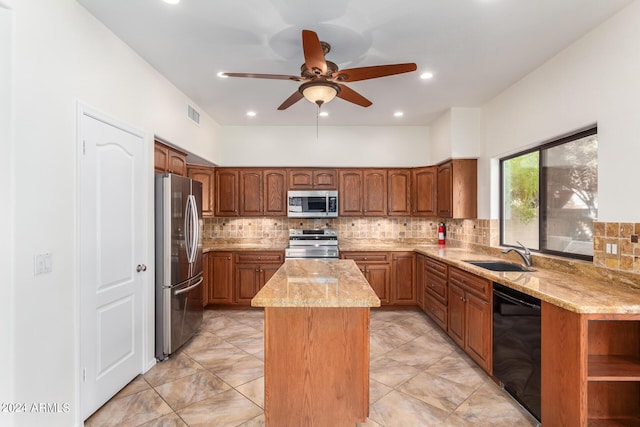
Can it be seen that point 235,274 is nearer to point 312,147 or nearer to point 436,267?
point 312,147

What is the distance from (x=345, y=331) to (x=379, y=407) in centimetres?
84

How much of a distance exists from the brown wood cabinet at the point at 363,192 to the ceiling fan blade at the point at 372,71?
2.66m

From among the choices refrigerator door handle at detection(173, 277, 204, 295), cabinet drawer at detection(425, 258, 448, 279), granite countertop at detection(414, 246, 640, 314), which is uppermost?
granite countertop at detection(414, 246, 640, 314)

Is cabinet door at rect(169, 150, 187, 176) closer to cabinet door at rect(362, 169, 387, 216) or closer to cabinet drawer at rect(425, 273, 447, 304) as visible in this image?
cabinet door at rect(362, 169, 387, 216)

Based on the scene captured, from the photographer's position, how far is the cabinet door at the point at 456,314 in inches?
120

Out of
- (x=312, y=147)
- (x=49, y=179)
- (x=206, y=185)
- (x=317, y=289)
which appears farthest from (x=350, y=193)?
(x=49, y=179)

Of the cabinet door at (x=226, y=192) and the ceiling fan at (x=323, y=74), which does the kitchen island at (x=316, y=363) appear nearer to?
the ceiling fan at (x=323, y=74)

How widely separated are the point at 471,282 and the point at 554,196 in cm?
115

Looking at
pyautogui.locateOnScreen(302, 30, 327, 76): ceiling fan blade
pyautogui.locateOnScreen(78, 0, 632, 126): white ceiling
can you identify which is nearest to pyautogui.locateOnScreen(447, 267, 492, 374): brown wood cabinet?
pyautogui.locateOnScreen(78, 0, 632, 126): white ceiling

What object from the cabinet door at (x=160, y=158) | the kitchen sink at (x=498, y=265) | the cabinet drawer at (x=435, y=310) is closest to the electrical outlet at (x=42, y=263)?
Result: the cabinet door at (x=160, y=158)

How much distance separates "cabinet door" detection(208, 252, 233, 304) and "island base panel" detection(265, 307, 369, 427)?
112 inches

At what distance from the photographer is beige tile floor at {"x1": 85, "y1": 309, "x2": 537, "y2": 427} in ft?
6.88

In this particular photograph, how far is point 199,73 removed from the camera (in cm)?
297

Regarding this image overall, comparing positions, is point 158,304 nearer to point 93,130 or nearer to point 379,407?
point 93,130
